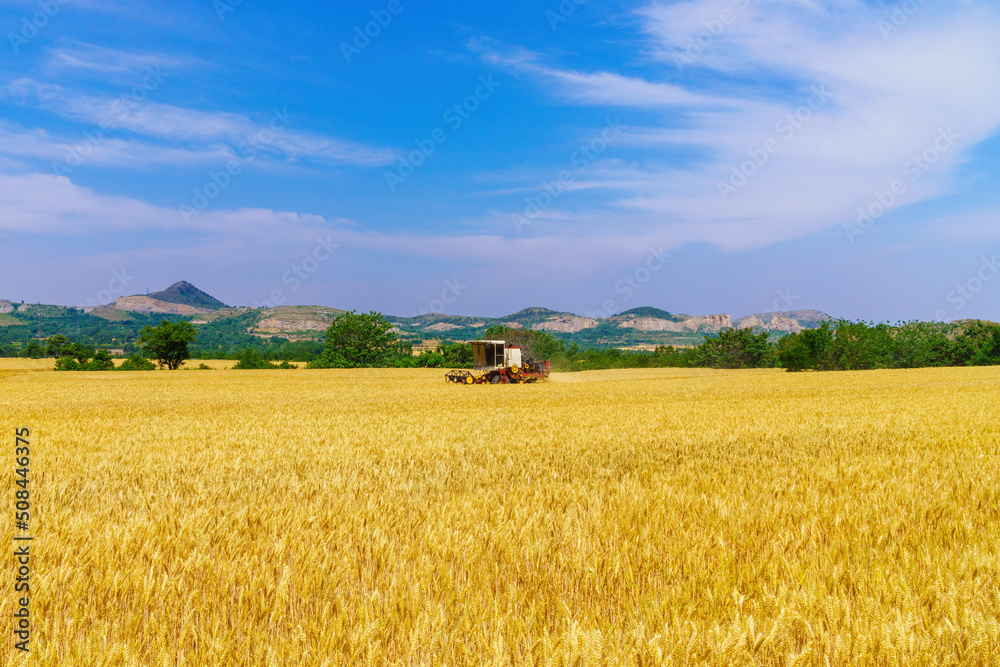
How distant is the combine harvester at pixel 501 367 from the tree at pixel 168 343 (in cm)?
5089

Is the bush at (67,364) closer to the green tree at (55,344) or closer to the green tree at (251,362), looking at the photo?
the green tree at (55,344)

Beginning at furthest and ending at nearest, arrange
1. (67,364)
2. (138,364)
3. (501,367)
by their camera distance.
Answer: (138,364), (67,364), (501,367)

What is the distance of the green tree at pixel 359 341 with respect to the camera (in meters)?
84.0

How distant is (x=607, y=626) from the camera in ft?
9.72

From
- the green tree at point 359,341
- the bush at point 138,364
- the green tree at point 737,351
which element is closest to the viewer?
the bush at point 138,364

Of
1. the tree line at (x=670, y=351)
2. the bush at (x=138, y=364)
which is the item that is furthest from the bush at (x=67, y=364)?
the bush at (x=138, y=364)

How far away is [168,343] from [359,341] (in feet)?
79.5

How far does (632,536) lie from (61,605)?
11.8 ft

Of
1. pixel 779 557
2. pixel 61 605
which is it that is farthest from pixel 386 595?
pixel 779 557

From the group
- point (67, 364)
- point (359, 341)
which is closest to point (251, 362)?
point (359, 341)

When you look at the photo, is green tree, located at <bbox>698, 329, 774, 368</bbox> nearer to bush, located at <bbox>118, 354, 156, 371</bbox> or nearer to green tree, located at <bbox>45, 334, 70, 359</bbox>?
bush, located at <bbox>118, 354, 156, 371</bbox>

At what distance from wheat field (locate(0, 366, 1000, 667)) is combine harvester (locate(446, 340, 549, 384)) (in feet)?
105

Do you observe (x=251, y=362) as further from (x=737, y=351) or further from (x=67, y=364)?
(x=737, y=351)

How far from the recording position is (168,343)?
249 feet
